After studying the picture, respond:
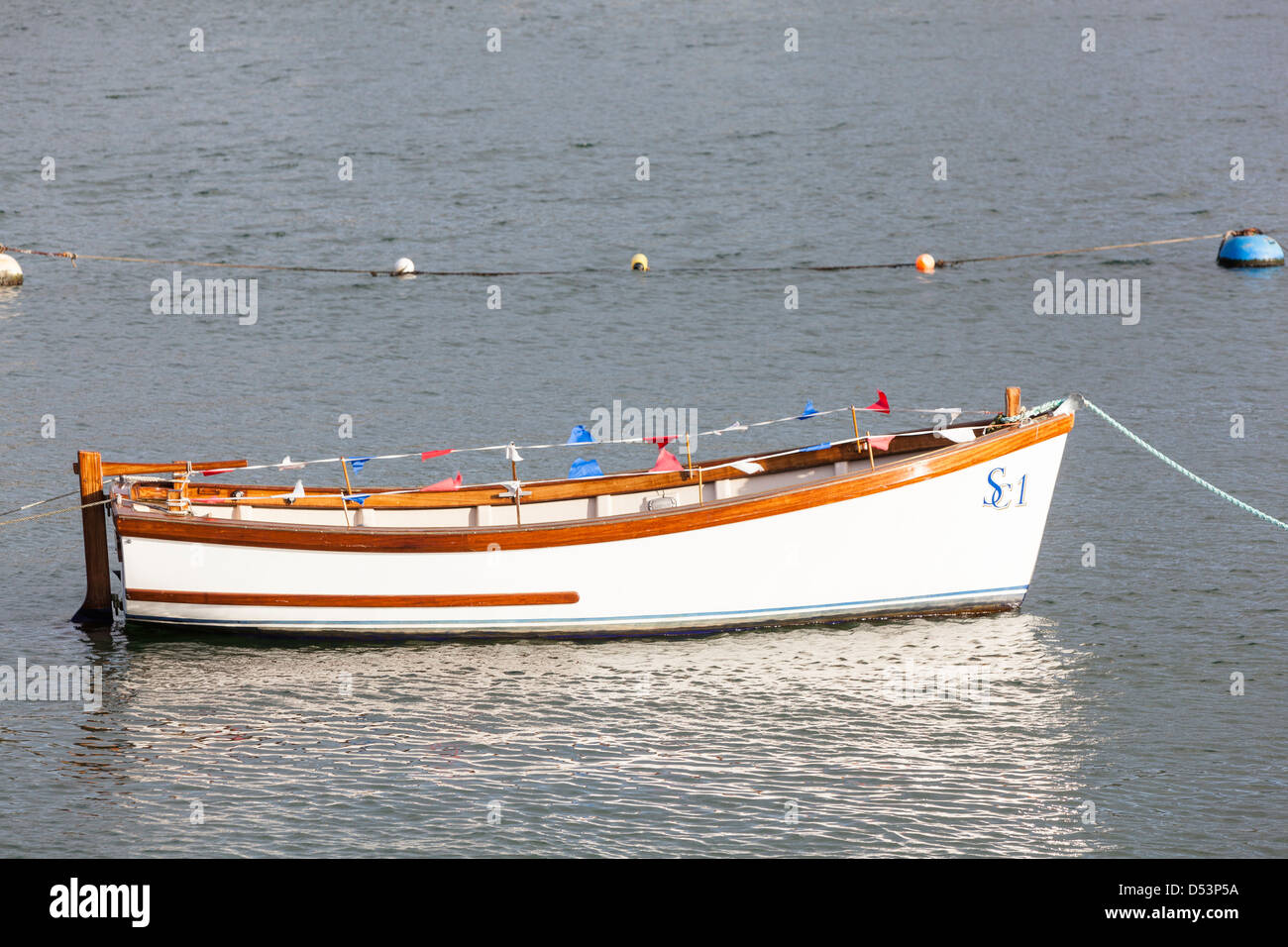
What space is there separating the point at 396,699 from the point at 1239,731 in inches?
322

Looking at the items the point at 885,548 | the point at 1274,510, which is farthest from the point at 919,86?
the point at 885,548

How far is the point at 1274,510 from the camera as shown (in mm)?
22219

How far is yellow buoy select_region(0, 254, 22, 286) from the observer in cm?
3897

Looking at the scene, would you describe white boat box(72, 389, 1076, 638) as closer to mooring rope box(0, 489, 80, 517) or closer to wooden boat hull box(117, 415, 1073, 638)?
wooden boat hull box(117, 415, 1073, 638)

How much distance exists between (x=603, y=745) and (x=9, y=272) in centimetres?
2845

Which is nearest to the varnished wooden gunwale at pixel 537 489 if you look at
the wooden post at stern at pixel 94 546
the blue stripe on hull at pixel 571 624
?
the wooden post at stern at pixel 94 546

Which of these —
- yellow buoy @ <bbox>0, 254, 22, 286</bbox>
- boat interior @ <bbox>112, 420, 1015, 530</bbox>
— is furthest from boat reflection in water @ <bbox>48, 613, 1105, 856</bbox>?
yellow buoy @ <bbox>0, 254, 22, 286</bbox>

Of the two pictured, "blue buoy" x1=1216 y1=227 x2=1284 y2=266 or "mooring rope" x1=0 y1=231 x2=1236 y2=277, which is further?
"mooring rope" x1=0 y1=231 x2=1236 y2=277

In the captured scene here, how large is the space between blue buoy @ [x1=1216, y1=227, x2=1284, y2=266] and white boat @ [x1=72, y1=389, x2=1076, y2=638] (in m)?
23.2

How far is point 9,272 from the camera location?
1534 inches

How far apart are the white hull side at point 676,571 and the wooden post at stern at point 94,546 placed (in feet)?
2.23

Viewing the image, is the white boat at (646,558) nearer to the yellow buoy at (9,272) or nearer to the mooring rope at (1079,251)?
the mooring rope at (1079,251)

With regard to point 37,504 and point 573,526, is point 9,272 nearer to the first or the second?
point 37,504
